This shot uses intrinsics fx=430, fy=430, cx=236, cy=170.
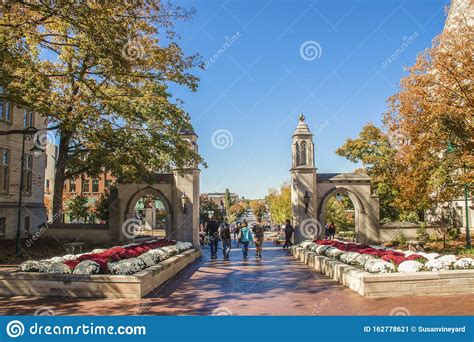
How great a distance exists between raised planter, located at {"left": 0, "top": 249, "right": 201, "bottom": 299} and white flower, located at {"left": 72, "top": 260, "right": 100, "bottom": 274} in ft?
1.06

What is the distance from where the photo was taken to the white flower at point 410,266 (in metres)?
10.5

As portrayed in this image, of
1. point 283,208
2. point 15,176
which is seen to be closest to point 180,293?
point 15,176

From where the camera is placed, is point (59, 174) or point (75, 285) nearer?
point (75, 285)

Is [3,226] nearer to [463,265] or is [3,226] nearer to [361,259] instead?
[361,259]

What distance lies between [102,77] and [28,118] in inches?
489

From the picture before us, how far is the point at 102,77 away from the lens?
1828 centimetres

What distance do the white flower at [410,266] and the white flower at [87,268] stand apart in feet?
24.7

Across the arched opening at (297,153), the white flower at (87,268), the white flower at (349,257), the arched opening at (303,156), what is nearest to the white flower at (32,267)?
the white flower at (87,268)

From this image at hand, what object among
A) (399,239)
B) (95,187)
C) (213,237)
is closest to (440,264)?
(213,237)

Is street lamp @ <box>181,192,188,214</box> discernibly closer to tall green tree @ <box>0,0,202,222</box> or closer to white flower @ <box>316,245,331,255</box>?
tall green tree @ <box>0,0,202,222</box>

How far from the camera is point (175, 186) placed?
23.5 metres

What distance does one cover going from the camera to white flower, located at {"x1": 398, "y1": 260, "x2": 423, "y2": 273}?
10.5 m

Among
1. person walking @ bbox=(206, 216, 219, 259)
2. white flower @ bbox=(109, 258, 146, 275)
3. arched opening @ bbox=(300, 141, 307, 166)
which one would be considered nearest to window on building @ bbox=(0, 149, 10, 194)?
person walking @ bbox=(206, 216, 219, 259)

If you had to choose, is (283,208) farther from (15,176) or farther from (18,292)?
(18,292)
